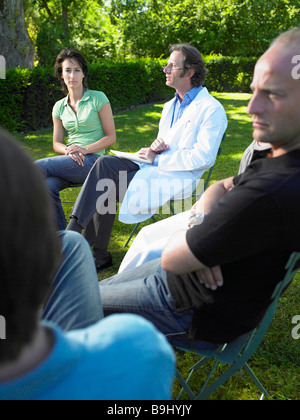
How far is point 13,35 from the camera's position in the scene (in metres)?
11.4

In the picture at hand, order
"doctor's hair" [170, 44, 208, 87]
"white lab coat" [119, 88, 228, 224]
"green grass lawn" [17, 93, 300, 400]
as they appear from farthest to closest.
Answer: "doctor's hair" [170, 44, 208, 87] < "white lab coat" [119, 88, 228, 224] < "green grass lawn" [17, 93, 300, 400]

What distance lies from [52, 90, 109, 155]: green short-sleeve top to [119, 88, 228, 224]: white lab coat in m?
0.92

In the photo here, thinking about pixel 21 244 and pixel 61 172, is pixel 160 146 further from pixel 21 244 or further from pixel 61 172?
pixel 21 244

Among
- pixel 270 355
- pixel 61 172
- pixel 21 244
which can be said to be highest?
pixel 21 244

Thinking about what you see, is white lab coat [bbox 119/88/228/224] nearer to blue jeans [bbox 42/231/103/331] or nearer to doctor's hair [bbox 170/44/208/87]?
doctor's hair [bbox 170/44/208/87]

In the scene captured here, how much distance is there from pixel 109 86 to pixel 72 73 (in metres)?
9.18

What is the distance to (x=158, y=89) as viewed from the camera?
15781 mm

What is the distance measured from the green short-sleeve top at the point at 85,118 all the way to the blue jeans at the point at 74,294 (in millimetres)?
2882

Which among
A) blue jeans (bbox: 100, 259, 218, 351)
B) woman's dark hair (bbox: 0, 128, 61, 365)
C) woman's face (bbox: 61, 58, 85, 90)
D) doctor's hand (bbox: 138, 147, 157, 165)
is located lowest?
blue jeans (bbox: 100, 259, 218, 351)

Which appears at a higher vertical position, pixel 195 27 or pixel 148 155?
pixel 195 27

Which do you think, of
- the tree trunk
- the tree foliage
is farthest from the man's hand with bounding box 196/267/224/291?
the tree foliage

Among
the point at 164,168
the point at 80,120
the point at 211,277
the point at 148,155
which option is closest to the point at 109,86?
the point at 80,120

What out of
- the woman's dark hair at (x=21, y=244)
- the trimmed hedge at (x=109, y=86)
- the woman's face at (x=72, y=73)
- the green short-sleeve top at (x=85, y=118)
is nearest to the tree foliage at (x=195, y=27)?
the trimmed hedge at (x=109, y=86)

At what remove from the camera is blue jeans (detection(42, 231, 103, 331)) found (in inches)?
53.5
